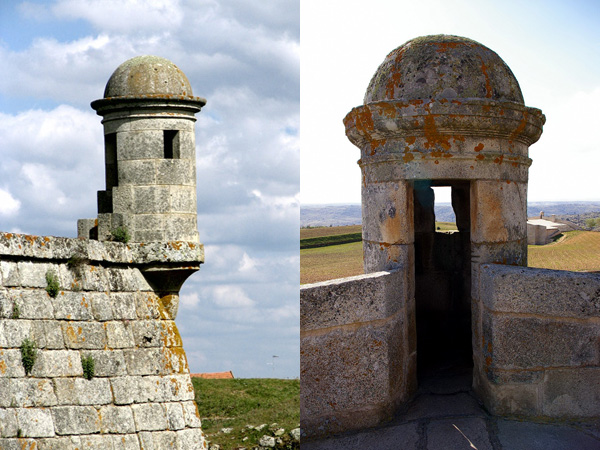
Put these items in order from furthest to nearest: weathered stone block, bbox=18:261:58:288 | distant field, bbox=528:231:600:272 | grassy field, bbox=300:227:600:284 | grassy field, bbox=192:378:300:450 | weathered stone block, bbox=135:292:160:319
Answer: grassy field, bbox=192:378:300:450, weathered stone block, bbox=135:292:160:319, grassy field, bbox=300:227:600:284, distant field, bbox=528:231:600:272, weathered stone block, bbox=18:261:58:288

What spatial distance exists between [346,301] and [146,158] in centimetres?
335

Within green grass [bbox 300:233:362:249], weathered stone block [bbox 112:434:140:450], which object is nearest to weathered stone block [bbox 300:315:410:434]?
weathered stone block [bbox 112:434:140:450]

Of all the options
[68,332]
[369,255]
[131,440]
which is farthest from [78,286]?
[369,255]

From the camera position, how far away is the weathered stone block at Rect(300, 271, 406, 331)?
12.4ft

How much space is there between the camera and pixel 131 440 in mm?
5328

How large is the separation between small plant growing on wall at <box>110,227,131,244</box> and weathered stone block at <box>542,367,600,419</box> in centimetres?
402

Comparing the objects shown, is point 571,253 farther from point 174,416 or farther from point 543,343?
point 174,416

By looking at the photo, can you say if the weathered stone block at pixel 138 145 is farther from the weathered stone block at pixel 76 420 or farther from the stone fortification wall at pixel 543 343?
the stone fortification wall at pixel 543 343

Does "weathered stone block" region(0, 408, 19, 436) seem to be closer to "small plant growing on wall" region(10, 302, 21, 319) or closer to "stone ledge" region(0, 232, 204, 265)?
"small plant growing on wall" region(10, 302, 21, 319)

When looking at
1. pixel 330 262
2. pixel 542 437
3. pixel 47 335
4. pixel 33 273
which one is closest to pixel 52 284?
pixel 33 273

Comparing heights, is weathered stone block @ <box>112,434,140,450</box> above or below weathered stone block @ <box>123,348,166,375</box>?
below

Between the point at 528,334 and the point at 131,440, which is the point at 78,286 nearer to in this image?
the point at 131,440

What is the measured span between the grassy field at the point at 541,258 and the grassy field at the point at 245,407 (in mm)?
1929

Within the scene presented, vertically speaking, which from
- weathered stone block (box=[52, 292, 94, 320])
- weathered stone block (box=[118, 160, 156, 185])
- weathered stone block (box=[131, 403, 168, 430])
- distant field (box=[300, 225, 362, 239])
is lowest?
weathered stone block (box=[131, 403, 168, 430])
